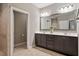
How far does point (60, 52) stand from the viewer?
2641mm

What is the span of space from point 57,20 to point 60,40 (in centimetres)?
99

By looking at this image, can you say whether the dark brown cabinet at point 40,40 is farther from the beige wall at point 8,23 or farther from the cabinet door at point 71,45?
the cabinet door at point 71,45

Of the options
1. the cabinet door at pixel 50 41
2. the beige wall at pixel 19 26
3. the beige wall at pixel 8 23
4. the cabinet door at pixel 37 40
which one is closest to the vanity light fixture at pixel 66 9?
the cabinet door at pixel 50 41

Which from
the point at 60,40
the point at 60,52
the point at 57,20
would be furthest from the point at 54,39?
the point at 57,20

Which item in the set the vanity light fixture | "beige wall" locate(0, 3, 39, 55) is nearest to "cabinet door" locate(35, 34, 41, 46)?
"beige wall" locate(0, 3, 39, 55)

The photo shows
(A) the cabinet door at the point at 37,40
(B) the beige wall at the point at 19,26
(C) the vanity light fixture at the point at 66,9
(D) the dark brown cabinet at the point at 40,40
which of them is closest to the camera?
(C) the vanity light fixture at the point at 66,9

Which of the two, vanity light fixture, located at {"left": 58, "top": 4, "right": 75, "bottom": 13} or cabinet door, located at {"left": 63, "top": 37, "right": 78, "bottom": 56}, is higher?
vanity light fixture, located at {"left": 58, "top": 4, "right": 75, "bottom": 13}

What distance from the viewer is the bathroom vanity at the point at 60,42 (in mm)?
2197

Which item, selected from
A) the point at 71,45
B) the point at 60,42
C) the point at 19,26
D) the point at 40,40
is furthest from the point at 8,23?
the point at 71,45

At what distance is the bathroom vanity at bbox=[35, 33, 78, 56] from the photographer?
220 centimetres

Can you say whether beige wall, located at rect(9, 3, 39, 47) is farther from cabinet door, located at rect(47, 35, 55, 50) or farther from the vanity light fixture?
the vanity light fixture

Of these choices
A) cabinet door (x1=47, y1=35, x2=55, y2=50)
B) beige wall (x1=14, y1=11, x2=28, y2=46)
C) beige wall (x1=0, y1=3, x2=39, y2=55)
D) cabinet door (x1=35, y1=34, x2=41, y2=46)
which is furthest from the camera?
beige wall (x1=14, y1=11, x2=28, y2=46)

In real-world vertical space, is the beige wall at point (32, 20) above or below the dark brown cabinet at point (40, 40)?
above

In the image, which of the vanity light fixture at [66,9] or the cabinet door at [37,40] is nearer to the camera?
the vanity light fixture at [66,9]
